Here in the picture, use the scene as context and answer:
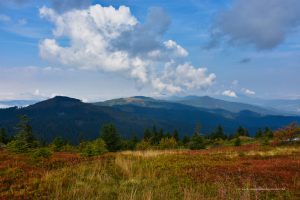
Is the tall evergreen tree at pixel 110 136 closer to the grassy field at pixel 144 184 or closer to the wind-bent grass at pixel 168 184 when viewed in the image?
the wind-bent grass at pixel 168 184

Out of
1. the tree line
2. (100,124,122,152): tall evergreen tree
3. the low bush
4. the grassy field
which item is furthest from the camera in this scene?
(100,124,122,152): tall evergreen tree

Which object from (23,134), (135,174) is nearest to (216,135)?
(23,134)

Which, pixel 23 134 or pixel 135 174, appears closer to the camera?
pixel 135 174

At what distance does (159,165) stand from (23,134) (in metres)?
13.4

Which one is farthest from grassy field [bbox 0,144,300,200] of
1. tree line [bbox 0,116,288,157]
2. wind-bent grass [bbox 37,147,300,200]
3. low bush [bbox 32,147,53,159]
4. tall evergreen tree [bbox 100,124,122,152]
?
tall evergreen tree [bbox 100,124,122,152]

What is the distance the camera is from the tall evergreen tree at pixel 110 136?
54.2 metres

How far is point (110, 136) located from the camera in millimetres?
54719

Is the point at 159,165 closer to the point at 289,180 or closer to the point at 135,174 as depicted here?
the point at 135,174

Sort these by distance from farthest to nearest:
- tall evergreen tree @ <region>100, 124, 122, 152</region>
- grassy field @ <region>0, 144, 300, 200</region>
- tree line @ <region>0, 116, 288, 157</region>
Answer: tall evergreen tree @ <region>100, 124, 122, 152</region> < tree line @ <region>0, 116, 288, 157</region> < grassy field @ <region>0, 144, 300, 200</region>

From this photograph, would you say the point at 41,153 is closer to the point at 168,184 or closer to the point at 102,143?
the point at 168,184

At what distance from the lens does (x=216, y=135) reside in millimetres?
84250

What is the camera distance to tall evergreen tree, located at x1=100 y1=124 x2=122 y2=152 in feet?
178

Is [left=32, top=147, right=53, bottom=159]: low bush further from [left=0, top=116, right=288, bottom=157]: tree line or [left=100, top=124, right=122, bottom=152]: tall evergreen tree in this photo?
[left=100, top=124, right=122, bottom=152]: tall evergreen tree

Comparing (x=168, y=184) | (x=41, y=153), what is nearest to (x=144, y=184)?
(x=168, y=184)
